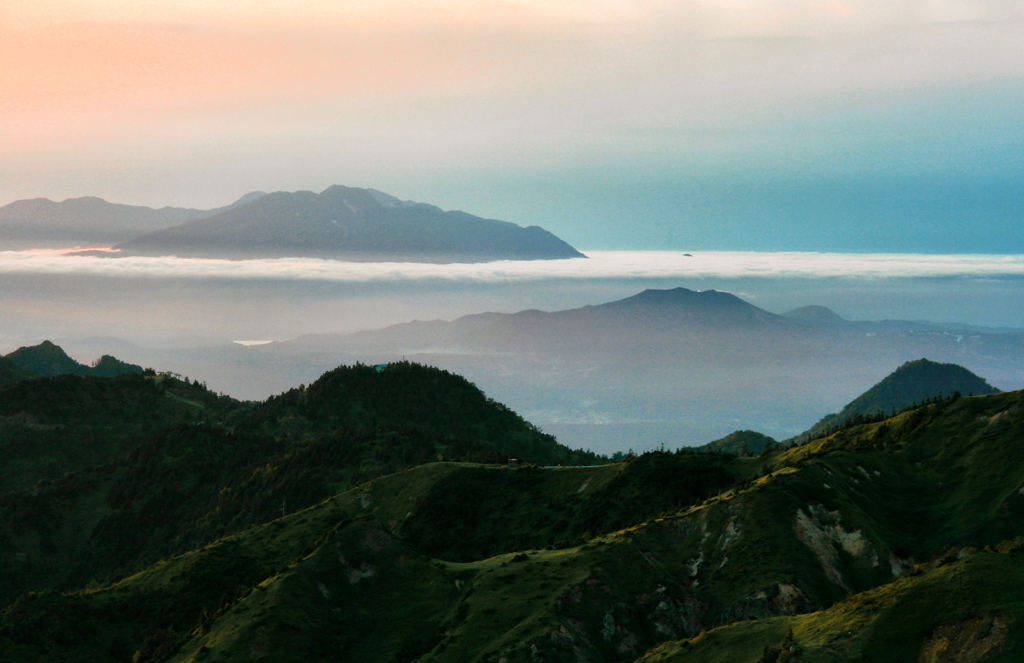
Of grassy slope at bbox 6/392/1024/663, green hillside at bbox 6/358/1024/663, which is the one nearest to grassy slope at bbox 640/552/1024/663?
green hillside at bbox 6/358/1024/663

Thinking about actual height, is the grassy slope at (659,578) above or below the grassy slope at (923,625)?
below

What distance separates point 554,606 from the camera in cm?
7675

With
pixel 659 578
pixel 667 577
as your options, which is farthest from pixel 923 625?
pixel 667 577

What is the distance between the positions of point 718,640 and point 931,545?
39136mm

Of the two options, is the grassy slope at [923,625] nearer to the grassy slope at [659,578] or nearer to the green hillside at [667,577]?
the green hillside at [667,577]

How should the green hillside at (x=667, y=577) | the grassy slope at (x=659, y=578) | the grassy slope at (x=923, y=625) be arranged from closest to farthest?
the grassy slope at (x=923, y=625)
the green hillside at (x=667, y=577)
the grassy slope at (x=659, y=578)

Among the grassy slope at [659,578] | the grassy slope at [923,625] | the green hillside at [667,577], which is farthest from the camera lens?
the grassy slope at [659,578]

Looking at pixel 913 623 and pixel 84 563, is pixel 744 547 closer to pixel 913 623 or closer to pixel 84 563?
pixel 913 623

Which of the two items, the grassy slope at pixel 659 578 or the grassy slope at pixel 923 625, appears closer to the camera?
the grassy slope at pixel 923 625

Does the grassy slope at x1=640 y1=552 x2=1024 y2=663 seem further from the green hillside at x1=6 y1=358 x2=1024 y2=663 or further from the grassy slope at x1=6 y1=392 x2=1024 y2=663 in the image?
the grassy slope at x1=6 y1=392 x2=1024 y2=663

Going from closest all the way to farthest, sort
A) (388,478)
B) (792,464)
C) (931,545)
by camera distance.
A: 1. (931,545)
2. (792,464)
3. (388,478)

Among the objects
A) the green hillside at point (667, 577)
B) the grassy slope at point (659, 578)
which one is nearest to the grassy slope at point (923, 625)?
the green hillside at point (667, 577)

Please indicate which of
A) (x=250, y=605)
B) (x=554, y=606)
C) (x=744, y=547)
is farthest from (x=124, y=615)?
(x=744, y=547)

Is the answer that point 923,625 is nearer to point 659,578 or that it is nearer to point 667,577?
point 659,578
